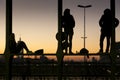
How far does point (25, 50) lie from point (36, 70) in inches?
282

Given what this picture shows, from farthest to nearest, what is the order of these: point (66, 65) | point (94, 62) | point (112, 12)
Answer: point (66, 65), point (94, 62), point (112, 12)

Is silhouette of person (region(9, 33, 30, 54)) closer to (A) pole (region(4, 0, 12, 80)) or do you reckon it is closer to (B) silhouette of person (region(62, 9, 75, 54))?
(A) pole (region(4, 0, 12, 80))

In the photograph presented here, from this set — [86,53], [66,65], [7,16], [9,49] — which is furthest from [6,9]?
[66,65]

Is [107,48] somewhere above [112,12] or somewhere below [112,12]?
below

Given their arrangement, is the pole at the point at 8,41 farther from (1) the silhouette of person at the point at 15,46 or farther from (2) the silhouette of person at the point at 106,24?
(2) the silhouette of person at the point at 106,24

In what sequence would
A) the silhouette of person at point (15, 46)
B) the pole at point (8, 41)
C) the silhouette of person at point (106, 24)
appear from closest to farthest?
1. the silhouette of person at point (106, 24)
2. the pole at point (8, 41)
3. the silhouette of person at point (15, 46)

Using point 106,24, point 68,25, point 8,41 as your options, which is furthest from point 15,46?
point 106,24

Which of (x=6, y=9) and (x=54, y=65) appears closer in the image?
(x=6, y=9)

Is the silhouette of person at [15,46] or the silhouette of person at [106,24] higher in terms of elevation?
the silhouette of person at [106,24]

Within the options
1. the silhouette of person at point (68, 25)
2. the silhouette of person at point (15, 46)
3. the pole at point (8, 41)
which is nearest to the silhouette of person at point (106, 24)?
the silhouette of person at point (68, 25)

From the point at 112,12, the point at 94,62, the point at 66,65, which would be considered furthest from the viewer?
the point at 66,65

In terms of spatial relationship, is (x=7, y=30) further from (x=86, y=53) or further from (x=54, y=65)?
(x=54, y=65)

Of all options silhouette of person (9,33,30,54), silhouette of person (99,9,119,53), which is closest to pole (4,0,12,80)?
silhouette of person (9,33,30,54)

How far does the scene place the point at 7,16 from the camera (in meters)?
22.4
